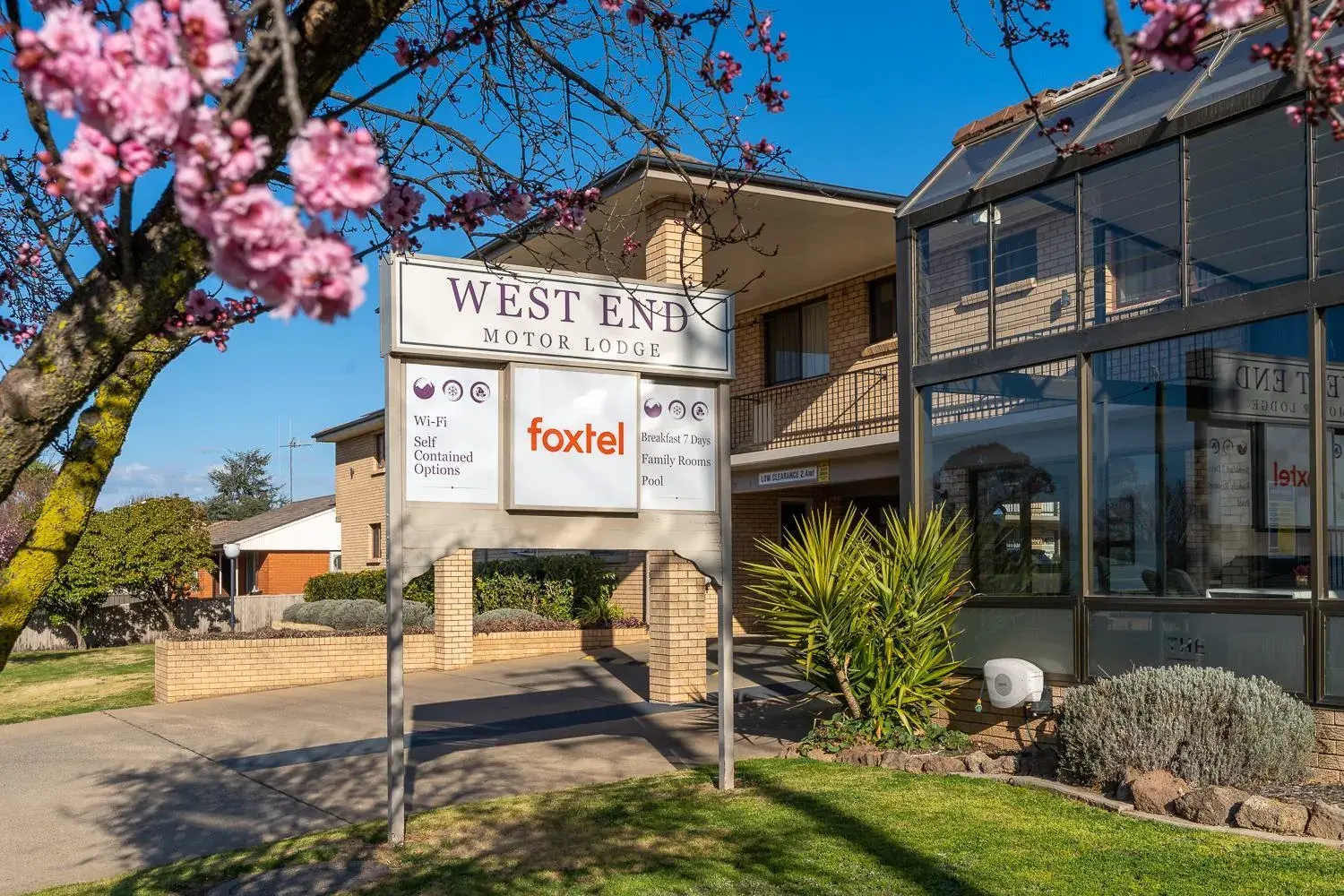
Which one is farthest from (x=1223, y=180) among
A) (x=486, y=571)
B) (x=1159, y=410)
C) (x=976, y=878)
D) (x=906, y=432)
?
(x=486, y=571)

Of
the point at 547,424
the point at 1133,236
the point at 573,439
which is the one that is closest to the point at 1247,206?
the point at 1133,236

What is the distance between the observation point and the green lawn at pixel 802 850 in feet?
21.7

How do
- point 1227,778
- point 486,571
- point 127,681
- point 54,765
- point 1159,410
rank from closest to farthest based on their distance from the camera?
1. point 1227,778
2. point 1159,410
3. point 54,765
4. point 127,681
5. point 486,571

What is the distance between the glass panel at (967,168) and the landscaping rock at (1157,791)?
19.2 feet

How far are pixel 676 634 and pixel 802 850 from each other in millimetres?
6948

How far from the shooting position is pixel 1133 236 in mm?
10297

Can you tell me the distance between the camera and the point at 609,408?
937 centimetres

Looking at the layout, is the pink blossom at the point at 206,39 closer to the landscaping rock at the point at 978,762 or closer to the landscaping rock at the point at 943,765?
the landscaping rock at the point at 943,765

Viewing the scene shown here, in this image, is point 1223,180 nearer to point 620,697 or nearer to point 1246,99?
point 1246,99

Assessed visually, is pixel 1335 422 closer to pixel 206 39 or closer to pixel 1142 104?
pixel 1142 104

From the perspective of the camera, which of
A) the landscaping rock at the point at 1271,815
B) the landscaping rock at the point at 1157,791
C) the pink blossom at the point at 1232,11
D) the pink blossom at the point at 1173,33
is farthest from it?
the landscaping rock at the point at 1157,791

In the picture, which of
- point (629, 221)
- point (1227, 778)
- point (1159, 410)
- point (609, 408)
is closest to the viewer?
point (1227, 778)

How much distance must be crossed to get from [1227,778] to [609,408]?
4969mm

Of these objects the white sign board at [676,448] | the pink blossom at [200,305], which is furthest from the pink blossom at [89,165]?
the white sign board at [676,448]
